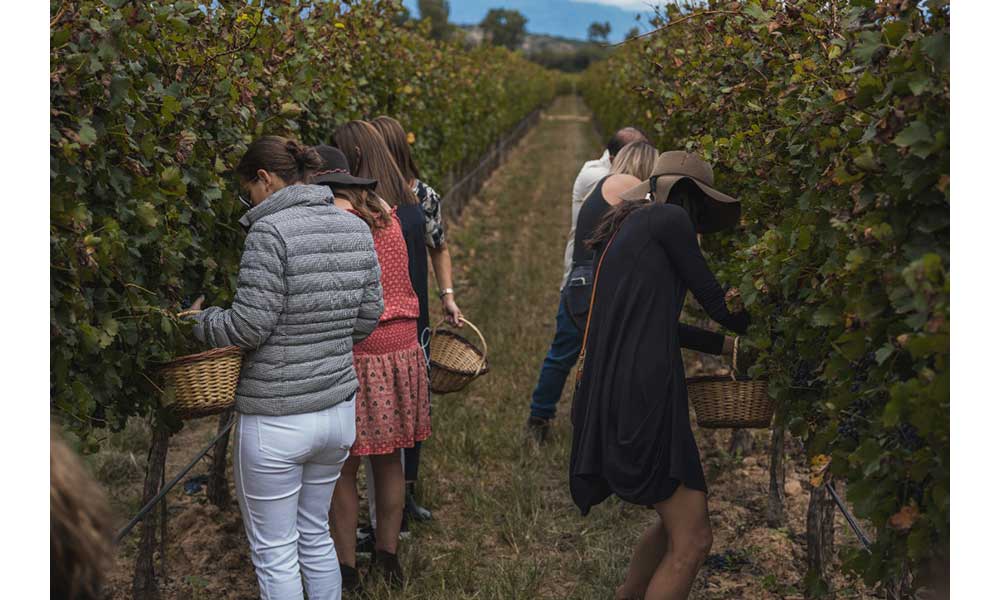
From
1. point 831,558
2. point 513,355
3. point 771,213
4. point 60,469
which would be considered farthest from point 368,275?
point 513,355

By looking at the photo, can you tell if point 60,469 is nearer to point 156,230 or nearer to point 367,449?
point 156,230

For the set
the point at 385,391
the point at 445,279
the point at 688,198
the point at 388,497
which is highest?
the point at 688,198

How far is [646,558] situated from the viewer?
11.4 feet

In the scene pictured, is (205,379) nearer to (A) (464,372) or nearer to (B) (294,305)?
(B) (294,305)

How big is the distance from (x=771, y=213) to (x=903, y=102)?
1754 mm

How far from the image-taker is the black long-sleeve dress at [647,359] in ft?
10.2

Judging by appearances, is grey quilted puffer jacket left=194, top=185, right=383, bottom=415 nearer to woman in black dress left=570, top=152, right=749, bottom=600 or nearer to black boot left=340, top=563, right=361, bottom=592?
woman in black dress left=570, top=152, right=749, bottom=600

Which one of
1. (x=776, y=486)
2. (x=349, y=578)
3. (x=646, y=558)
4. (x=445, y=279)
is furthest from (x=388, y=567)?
(x=776, y=486)

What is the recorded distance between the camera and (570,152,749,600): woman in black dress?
10.2 feet

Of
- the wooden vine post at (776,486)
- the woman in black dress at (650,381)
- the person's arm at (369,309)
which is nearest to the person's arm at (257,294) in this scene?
the person's arm at (369,309)

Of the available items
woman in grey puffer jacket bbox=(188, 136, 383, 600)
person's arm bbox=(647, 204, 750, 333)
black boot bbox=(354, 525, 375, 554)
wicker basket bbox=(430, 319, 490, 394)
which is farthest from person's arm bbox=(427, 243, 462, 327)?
person's arm bbox=(647, 204, 750, 333)

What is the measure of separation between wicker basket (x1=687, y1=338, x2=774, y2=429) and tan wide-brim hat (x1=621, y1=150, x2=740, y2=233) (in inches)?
16.8

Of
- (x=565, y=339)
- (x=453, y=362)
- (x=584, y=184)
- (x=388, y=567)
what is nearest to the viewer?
(x=388, y=567)

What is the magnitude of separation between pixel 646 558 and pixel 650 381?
731mm
